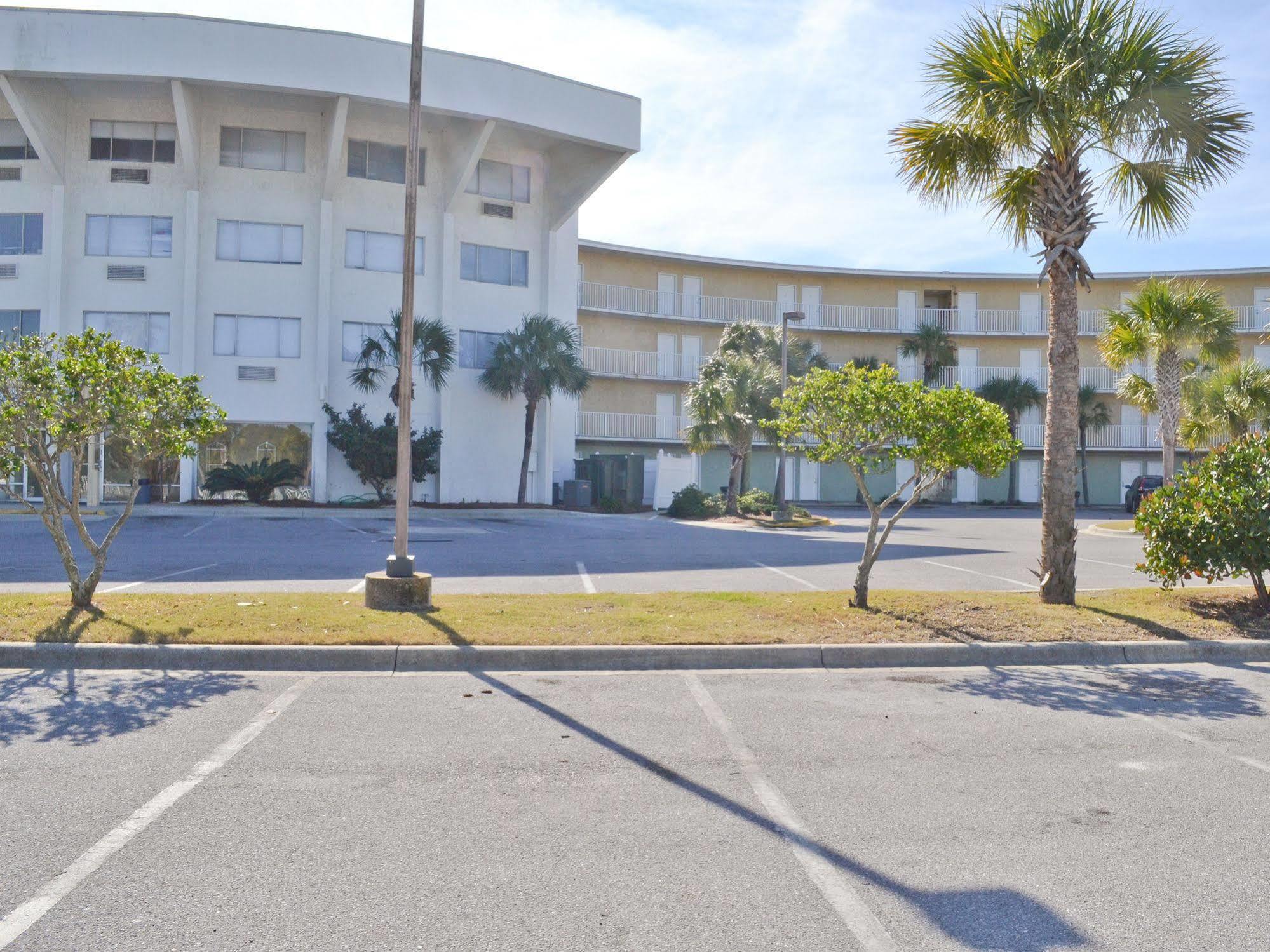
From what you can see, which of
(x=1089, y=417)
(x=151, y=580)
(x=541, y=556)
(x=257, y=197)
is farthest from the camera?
(x=1089, y=417)

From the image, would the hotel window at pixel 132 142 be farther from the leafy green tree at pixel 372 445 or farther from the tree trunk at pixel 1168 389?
the tree trunk at pixel 1168 389

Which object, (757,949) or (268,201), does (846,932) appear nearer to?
(757,949)

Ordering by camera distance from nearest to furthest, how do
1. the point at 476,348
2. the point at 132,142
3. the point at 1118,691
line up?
the point at 1118,691 < the point at 132,142 < the point at 476,348

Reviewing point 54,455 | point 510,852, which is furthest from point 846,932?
point 54,455

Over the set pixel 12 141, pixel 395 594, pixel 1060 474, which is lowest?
pixel 395 594

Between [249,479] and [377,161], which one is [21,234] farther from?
[377,161]

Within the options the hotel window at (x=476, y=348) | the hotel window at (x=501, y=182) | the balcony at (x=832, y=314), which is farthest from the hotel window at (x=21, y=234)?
the balcony at (x=832, y=314)

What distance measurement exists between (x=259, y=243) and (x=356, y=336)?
3863 mm

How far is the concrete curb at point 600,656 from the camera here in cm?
790

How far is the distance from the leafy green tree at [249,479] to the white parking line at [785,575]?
60.2 ft

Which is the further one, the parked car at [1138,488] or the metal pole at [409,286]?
the parked car at [1138,488]

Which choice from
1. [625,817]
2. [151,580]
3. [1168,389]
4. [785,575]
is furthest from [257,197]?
[625,817]

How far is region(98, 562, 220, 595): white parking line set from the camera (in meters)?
11.4

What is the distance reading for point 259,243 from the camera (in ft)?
103
